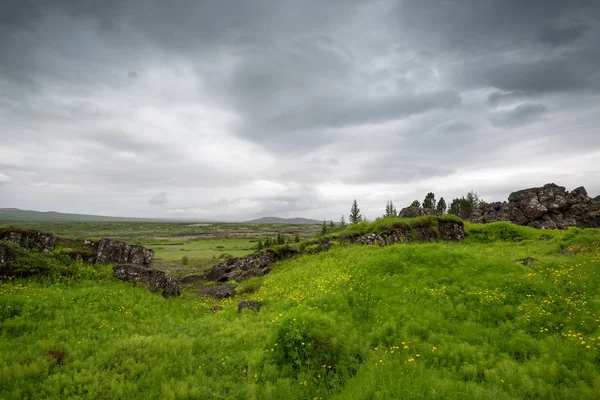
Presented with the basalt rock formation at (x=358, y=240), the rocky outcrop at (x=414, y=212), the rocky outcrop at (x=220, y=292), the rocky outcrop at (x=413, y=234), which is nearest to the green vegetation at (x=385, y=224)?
the basalt rock formation at (x=358, y=240)

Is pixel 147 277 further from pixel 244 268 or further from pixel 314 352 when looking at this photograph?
pixel 314 352

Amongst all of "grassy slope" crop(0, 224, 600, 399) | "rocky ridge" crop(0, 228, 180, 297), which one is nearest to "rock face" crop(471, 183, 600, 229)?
"grassy slope" crop(0, 224, 600, 399)

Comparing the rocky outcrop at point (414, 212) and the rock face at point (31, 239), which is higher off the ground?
the rocky outcrop at point (414, 212)

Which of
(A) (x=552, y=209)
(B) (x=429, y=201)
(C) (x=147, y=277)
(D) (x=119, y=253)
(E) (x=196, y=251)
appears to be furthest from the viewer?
(B) (x=429, y=201)

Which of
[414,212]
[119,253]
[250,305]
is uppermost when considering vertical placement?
[414,212]

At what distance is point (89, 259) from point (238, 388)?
19.6 meters

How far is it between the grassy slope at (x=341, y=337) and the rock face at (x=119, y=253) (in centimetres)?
318

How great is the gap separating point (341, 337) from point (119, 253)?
70.2 ft

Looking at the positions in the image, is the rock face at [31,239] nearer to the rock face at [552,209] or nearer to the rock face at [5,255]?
the rock face at [5,255]

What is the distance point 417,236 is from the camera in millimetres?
36469

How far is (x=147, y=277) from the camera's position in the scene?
881 inches

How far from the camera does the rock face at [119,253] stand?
77.6 ft

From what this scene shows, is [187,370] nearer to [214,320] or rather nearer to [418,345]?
[214,320]

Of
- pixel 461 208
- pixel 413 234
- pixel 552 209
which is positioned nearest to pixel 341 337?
pixel 413 234
